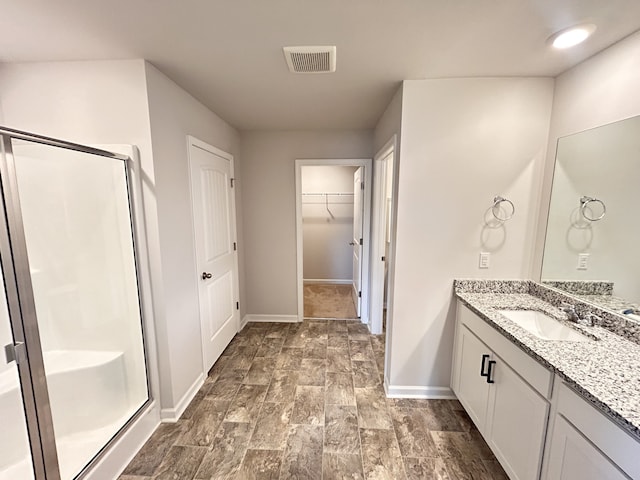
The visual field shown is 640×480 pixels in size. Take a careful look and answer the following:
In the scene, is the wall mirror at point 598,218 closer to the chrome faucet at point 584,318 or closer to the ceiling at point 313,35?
the chrome faucet at point 584,318

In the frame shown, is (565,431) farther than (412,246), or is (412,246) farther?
(412,246)

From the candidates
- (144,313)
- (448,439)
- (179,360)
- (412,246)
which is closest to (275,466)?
(179,360)

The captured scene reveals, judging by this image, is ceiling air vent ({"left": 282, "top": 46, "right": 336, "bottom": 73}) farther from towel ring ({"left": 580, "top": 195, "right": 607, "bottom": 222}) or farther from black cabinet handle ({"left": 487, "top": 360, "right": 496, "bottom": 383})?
black cabinet handle ({"left": 487, "top": 360, "right": 496, "bottom": 383})

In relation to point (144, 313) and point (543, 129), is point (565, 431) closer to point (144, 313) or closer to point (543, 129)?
point (543, 129)

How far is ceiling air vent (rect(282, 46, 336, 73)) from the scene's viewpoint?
1.49m

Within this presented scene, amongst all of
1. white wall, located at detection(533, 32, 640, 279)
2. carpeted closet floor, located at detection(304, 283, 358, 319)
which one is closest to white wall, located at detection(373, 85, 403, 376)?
white wall, located at detection(533, 32, 640, 279)

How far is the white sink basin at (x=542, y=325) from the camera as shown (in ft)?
4.83

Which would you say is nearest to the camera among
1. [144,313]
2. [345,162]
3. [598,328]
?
[598,328]

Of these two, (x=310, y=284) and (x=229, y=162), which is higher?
(x=229, y=162)

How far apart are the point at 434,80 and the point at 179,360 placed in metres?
2.71

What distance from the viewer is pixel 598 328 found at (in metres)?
1.43

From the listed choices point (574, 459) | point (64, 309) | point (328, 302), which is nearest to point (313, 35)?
point (64, 309)

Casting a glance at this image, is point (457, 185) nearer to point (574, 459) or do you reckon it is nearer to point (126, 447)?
point (574, 459)

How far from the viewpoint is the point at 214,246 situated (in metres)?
2.56
